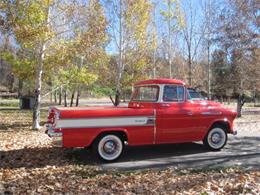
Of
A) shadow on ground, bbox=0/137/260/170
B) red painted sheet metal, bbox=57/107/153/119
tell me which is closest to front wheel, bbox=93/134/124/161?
shadow on ground, bbox=0/137/260/170

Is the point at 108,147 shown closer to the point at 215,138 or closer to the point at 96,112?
the point at 96,112

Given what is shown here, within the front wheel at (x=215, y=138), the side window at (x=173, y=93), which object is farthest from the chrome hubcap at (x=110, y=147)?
the front wheel at (x=215, y=138)

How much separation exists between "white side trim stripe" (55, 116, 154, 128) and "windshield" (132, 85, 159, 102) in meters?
0.86

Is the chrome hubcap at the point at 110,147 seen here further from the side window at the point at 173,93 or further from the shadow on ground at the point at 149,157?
the side window at the point at 173,93

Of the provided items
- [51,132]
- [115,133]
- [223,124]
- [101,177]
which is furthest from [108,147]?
[223,124]

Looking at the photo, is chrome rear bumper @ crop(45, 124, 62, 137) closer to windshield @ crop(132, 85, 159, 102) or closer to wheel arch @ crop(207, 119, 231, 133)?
windshield @ crop(132, 85, 159, 102)

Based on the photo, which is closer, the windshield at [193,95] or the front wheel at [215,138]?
the windshield at [193,95]

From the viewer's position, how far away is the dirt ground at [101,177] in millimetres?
6594

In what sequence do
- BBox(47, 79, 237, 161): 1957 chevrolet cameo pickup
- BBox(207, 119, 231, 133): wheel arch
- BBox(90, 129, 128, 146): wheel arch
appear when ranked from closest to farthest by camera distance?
BBox(47, 79, 237, 161): 1957 chevrolet cameo pickup → BBox(90, 129, 128, 146): wheel arch → BBox(207, 119, 231, 133): wheel arch

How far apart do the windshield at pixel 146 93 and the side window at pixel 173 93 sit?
238 millimetres

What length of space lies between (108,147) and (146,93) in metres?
2.07

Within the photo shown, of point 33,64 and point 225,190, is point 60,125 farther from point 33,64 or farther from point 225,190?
point 33,64

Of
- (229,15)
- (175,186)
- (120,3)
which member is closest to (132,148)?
(175,186)

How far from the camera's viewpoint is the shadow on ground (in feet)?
28.8
